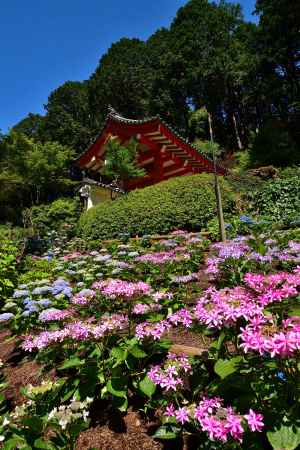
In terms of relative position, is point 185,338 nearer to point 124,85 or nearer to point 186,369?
point 186,369

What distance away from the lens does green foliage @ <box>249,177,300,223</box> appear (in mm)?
8605

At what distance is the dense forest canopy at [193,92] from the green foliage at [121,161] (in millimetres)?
12117

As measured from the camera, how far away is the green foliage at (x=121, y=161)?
44.7 ft

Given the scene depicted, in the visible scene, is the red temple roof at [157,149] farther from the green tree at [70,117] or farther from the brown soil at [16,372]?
the green tree at [70,117]

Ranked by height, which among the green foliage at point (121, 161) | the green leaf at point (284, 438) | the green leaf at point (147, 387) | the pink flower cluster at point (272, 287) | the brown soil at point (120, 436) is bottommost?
the brown soil at point (120, 436)

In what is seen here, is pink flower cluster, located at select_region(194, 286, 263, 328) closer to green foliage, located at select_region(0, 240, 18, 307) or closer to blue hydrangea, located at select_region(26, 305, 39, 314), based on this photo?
blue hydrangea, located at select_region(26, 305, 39, 314)

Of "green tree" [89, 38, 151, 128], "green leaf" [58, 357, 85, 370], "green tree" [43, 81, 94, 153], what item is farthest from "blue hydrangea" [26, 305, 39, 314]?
"green tree" [43, 81, 94, 153]

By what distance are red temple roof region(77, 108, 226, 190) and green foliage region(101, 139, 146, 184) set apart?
101cm

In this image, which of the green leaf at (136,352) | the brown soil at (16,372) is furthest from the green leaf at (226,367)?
the brown soil at (16,372)

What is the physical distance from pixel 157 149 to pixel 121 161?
8.05 feet

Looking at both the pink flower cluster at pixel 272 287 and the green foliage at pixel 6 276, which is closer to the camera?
the pink flower cluster at pixel 272 287

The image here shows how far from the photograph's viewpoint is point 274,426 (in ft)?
4.00

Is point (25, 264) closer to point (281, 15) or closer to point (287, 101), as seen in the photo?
point (281, 15)

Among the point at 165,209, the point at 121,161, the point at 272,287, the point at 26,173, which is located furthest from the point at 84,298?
the point at 26,173
